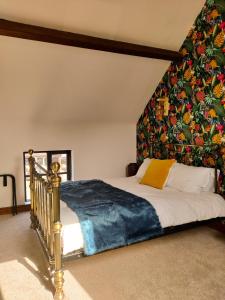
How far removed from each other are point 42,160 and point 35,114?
79cm

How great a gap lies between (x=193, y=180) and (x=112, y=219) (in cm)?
135

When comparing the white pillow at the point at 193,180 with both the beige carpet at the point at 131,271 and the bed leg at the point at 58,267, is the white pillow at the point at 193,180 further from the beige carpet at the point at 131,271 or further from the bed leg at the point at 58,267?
the bed leg at the point at 58,267

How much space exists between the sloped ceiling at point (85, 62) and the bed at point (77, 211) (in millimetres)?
1101

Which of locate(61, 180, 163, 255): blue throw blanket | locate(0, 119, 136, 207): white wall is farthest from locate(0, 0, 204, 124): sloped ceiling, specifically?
locate(61, 180, 163, 255): blue throw blanket

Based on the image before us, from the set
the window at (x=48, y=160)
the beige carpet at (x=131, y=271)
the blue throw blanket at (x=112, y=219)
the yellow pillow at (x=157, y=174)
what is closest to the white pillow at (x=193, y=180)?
the yellow pillow at (x=157, y=174)

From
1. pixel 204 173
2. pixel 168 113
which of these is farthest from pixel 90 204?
pixel 168 113

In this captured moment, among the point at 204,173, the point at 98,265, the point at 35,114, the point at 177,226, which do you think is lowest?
the point at 98,265

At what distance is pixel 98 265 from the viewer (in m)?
2.49

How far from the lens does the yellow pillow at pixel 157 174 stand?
3.55m

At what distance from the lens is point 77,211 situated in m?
2.49

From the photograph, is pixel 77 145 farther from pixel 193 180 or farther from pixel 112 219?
pixel 112 219

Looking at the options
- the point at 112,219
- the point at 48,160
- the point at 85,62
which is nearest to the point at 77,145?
the point at 48,160

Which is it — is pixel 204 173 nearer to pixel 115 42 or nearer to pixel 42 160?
pixel 115 42

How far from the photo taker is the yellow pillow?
3.55 metres
